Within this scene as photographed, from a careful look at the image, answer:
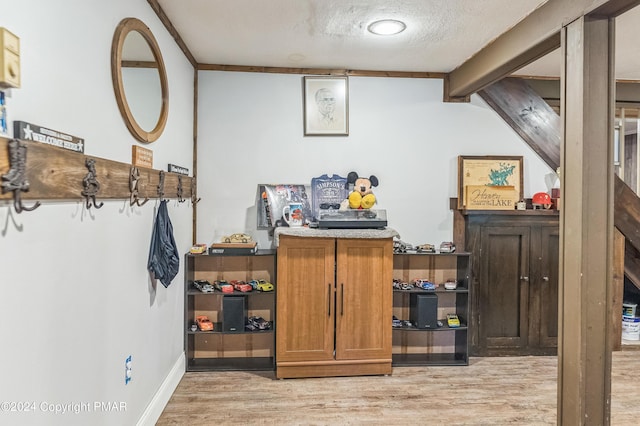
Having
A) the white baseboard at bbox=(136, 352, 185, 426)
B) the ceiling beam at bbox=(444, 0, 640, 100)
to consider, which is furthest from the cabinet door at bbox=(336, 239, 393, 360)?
the ceiling beam at bbox=(444, 0, 640, 100)

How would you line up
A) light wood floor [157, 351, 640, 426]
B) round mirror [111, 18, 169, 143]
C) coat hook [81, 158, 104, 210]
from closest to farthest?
coat hook [81, 158, 104, 210]
round mirror [111, 18, 169, 143]
light wood floor [157, 351, 640, 426]

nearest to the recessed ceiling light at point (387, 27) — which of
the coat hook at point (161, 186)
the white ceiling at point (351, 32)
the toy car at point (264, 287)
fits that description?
the white ceiling at point (351, 32)

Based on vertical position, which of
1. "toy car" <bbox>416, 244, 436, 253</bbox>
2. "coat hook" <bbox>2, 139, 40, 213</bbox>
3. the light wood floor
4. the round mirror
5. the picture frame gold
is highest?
the round mirror

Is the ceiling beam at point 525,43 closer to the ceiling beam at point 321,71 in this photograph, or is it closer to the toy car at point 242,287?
the ceiling beam at point 321,71

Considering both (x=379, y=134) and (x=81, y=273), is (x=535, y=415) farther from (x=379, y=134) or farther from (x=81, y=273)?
(x=81, y=273)

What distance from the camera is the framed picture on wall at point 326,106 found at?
3916 millimetres

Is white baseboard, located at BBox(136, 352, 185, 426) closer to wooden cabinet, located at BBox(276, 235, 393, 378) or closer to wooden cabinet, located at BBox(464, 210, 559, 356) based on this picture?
wooden cabinet, located at BBox(276, 235, 393, 378)

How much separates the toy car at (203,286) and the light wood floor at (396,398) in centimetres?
69

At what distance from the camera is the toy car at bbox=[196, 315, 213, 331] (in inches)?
140

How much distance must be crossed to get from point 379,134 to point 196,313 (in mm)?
2312

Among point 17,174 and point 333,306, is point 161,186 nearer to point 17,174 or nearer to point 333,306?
point 17,174

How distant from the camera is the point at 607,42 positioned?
2092 mm

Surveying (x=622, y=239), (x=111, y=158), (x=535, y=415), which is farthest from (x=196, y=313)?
(x=622, y=239)

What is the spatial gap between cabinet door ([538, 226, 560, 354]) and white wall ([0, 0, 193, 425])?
11.0ft
